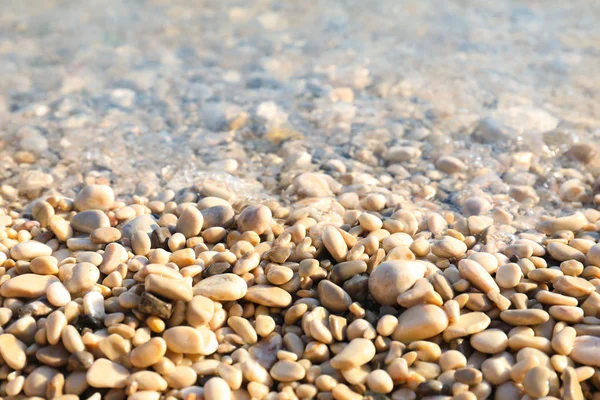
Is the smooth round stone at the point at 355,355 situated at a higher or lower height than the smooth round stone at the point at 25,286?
lower

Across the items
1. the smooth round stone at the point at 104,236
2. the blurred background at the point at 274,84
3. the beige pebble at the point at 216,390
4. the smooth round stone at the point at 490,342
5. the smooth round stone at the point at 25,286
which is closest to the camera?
the beige pebble at the point at 216,390

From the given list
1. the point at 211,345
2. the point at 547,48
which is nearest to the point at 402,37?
the point at 547,48

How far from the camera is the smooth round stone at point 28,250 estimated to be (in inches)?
71.0

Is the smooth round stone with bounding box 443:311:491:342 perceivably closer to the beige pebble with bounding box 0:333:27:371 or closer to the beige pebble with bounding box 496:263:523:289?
the beige pebble with bounding box 496:263:523:289

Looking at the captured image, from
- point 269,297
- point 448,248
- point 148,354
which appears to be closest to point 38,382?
point 148,354

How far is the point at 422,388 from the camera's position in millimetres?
1449

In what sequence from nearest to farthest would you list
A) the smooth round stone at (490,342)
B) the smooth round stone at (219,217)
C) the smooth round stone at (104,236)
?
the smooth round stone at (490,342), the smooth round stone at (104,236), the smooth round stone at (219,217)

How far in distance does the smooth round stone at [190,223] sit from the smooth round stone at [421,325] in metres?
0.74

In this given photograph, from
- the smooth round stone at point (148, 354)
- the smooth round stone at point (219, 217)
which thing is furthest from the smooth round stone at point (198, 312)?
the smooth round stone at point (219, 217)

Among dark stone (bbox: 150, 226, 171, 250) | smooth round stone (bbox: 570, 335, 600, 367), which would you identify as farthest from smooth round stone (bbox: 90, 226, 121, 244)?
smooth round stone (bbox: 570, 335, 600, 367)

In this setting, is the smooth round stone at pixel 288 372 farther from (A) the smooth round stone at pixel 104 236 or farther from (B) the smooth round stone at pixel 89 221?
(B) the smooth round stone at pixel 89 221

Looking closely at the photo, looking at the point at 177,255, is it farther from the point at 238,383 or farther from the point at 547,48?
the point at 547,48

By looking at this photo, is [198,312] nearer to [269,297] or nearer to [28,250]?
[269,297]

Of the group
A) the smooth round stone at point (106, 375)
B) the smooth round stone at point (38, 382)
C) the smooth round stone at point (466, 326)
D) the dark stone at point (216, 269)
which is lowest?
the smooth round stone at point (38, 382)
